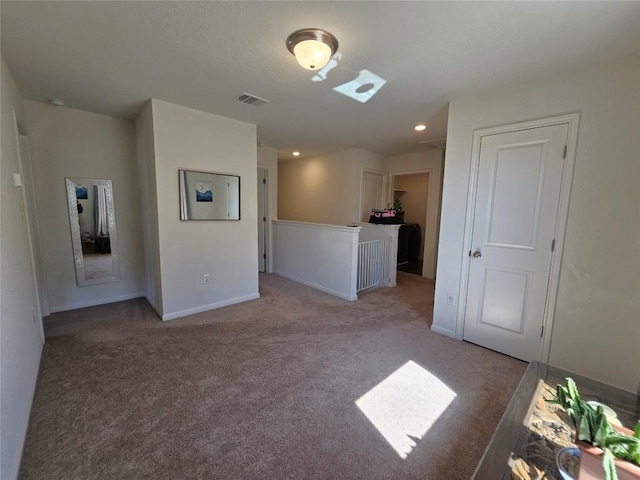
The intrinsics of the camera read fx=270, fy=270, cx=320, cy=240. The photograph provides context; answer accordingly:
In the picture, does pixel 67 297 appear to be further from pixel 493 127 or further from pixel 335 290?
pixel 493 127

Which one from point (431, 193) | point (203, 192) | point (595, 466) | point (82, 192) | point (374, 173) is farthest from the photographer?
point (374, 173)

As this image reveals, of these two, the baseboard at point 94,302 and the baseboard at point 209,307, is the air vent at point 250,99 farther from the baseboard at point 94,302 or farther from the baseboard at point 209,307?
the baseboard at point 94,302

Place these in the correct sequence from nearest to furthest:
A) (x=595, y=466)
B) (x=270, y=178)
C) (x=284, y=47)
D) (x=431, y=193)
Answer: (x=595, y=466), (x=284, y=47), (x=431, y=193), (x=270, y=178)

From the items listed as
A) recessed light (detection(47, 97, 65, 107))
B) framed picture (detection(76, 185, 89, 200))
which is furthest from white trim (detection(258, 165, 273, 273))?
recessed light (detection(47, 97, 65, 107))

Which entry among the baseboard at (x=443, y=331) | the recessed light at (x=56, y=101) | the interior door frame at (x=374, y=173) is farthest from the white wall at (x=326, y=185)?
the recessed light at (x=56, y=101)

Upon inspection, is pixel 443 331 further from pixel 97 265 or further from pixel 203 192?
pixel 97 265

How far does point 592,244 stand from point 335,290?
9.22 ft

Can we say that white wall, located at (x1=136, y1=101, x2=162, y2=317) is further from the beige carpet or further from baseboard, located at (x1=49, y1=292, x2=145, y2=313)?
the beige carpet

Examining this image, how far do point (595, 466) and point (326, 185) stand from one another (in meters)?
4.99

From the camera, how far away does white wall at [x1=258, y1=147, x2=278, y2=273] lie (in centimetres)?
496

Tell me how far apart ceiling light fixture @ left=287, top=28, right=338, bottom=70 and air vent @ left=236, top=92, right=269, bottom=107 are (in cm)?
101

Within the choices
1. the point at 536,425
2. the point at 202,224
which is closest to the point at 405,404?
the point at 536,425

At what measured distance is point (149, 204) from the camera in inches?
126

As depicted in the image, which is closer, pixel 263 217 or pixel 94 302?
pixel 94 302
